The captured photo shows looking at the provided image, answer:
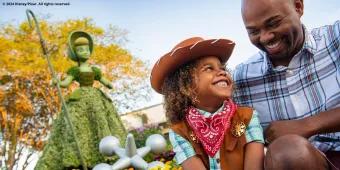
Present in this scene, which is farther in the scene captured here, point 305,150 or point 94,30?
point 94,30

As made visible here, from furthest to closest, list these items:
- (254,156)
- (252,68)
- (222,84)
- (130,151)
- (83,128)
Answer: (83,128) < (130,151) < (252,68) < (222,84) < (254,156)

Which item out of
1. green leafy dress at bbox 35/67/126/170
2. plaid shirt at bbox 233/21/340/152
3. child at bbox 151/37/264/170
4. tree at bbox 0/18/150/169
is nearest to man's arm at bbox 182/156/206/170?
child at bbox 151/37/264/170

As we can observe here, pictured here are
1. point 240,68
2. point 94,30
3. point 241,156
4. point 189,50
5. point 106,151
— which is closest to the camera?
point 241,156

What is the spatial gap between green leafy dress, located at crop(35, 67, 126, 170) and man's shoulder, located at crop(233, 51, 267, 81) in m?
5.22

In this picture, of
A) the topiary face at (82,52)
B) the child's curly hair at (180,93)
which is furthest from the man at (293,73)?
the topiary face at (82,52)

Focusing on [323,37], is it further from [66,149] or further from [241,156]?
[66,149]

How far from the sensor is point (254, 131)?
2.21 meters

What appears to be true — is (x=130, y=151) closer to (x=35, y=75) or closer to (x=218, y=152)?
(x=218, y=152)

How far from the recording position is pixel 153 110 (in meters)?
35.3

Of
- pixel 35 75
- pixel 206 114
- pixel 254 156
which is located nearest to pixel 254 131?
pixel 254 156

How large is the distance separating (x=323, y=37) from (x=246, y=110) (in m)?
0.58

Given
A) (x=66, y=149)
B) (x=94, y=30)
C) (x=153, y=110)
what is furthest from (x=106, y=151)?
(x=153, y=110)

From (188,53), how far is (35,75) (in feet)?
51.7

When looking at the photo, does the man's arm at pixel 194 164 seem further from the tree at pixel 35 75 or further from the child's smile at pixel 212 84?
the tree at pixel 35 75
